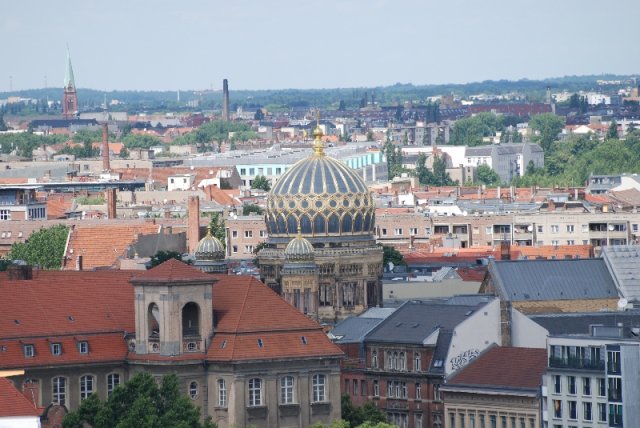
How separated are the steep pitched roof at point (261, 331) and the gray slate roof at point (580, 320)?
1024cm

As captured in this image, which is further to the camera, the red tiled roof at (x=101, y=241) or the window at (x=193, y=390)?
the red tiled roof at (x=101, y=241)

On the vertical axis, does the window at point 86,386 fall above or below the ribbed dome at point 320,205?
below

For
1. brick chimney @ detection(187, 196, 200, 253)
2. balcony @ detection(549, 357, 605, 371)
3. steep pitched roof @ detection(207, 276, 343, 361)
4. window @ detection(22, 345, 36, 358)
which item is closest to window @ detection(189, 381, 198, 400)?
steep pitched roof @ detection(207, 276, 343, 361)

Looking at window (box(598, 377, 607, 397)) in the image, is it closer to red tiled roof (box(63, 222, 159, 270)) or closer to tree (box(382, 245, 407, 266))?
tree (box(382, 245, 407, 266))

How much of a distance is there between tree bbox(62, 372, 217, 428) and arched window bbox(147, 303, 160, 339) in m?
6.34

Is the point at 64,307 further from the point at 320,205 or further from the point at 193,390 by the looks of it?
the point at 320,205

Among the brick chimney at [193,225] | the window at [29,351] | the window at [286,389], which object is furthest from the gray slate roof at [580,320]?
the brick chimney at [193,225]

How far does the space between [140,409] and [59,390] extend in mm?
8266

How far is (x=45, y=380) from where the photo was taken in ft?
334

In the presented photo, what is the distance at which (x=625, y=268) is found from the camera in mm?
127375

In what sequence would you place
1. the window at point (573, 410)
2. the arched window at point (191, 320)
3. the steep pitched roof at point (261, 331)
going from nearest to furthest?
the window at point (573, 410) < the steep pitched roof at point (261, 331) < the arched window at point (191, 320)

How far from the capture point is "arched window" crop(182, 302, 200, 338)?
104m

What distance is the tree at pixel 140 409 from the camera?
309ft

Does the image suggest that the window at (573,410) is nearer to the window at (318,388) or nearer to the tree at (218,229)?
the window at (318,388)
